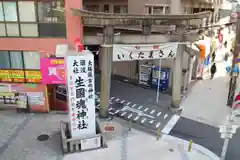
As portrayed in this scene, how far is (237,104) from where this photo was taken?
1077cm

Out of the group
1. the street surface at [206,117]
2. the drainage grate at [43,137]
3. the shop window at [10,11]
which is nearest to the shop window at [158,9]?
the street surface at [206,117]

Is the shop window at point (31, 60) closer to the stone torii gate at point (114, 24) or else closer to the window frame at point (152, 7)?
the stone torii gate at point (114, 24)

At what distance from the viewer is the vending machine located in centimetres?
2094

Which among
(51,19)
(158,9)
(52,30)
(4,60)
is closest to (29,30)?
(52,30)

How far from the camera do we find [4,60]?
51.1 ft

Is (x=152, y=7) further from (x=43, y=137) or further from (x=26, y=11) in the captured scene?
(x=43, y=137)

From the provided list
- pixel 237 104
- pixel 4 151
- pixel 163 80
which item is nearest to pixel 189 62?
pixel 163 80

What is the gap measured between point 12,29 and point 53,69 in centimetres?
350

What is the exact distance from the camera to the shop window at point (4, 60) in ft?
50.5

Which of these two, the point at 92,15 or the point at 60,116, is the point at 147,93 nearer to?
the point at 60,116

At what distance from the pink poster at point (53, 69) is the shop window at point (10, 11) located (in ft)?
9.98

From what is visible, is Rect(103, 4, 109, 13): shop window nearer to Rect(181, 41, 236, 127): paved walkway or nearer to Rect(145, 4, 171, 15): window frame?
Rect(145, 4, 171, 15): window frame

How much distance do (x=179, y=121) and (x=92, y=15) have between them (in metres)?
8.84

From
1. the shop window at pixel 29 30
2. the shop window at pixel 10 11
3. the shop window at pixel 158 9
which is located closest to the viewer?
the shop window at pixel 10 11
